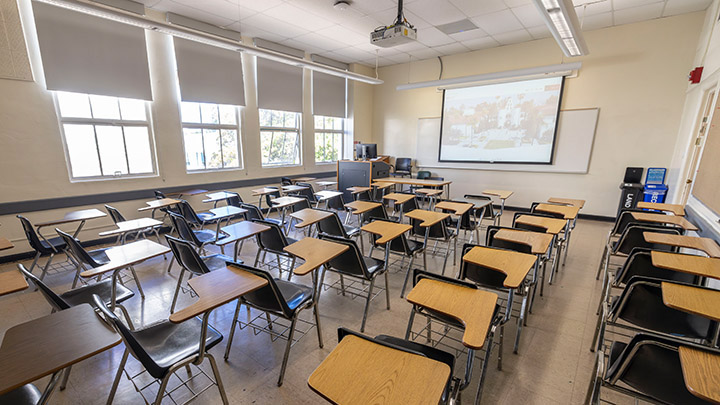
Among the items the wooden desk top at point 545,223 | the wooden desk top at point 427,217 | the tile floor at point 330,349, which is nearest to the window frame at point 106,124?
the tile floor at point 330,349

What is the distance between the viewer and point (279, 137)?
6.62m

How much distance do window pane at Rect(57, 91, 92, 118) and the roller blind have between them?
126 centimetres

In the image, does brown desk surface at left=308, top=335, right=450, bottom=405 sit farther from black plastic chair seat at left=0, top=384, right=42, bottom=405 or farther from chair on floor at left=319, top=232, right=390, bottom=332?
black plastic chair seat at left=0, top=384, right=42, bottom=405

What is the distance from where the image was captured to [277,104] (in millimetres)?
6254

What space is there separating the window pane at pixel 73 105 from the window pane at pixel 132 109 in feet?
1.31

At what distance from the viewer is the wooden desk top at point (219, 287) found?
1358mm

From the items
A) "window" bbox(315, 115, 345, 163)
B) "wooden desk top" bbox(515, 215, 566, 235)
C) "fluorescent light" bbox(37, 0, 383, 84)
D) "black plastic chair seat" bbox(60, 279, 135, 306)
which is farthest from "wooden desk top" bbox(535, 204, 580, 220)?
"window" bbox(315, 115, 345, 163)

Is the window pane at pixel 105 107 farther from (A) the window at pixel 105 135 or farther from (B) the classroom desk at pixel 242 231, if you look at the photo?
(B) the classroom desk at pixel 242 231

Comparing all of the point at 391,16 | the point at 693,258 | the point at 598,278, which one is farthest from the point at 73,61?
the point at 598,278

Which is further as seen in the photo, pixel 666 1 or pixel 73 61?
pixel 666 1

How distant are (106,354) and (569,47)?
628cm

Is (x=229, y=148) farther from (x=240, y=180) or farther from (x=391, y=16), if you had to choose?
(x=391, y=16)

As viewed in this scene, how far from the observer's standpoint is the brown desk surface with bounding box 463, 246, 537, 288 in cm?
168

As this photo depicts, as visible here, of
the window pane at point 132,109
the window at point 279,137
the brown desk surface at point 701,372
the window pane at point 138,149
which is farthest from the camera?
the window at point 279,137
